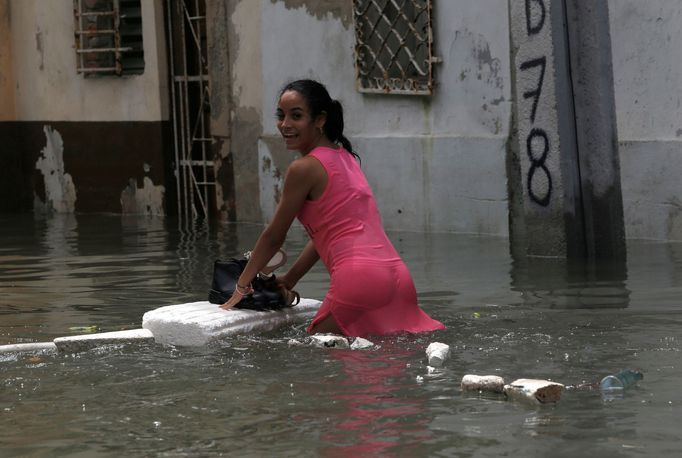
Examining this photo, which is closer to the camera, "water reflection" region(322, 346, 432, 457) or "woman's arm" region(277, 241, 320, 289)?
"water reflection" region(322, 346, 432, 457)

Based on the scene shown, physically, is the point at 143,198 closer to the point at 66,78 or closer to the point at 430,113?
the point at 66,78

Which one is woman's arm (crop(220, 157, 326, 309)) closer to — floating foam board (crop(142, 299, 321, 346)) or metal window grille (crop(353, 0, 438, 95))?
floating foam board (crop(142, 299, 321, 346))

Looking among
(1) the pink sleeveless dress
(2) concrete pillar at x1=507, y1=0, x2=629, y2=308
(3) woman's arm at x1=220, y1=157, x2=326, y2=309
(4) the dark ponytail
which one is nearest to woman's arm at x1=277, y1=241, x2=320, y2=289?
(1) the pink sleeveless dress

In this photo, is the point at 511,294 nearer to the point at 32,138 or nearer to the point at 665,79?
the point at 665,79

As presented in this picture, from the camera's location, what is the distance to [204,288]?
924 cm

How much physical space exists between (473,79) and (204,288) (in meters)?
3.50

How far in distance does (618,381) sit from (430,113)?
22.6ft

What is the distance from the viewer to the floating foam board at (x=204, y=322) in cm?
670

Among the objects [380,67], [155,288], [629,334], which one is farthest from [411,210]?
[629,334]

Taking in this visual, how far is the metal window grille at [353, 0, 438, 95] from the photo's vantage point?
12.0 meters

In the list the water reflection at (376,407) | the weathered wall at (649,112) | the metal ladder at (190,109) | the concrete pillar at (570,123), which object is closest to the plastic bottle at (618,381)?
the water reflection at (376,407)

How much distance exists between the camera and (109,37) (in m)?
15.5

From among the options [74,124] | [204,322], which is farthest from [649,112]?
[74,124]

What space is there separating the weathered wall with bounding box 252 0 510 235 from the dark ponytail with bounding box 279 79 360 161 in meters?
4.72
